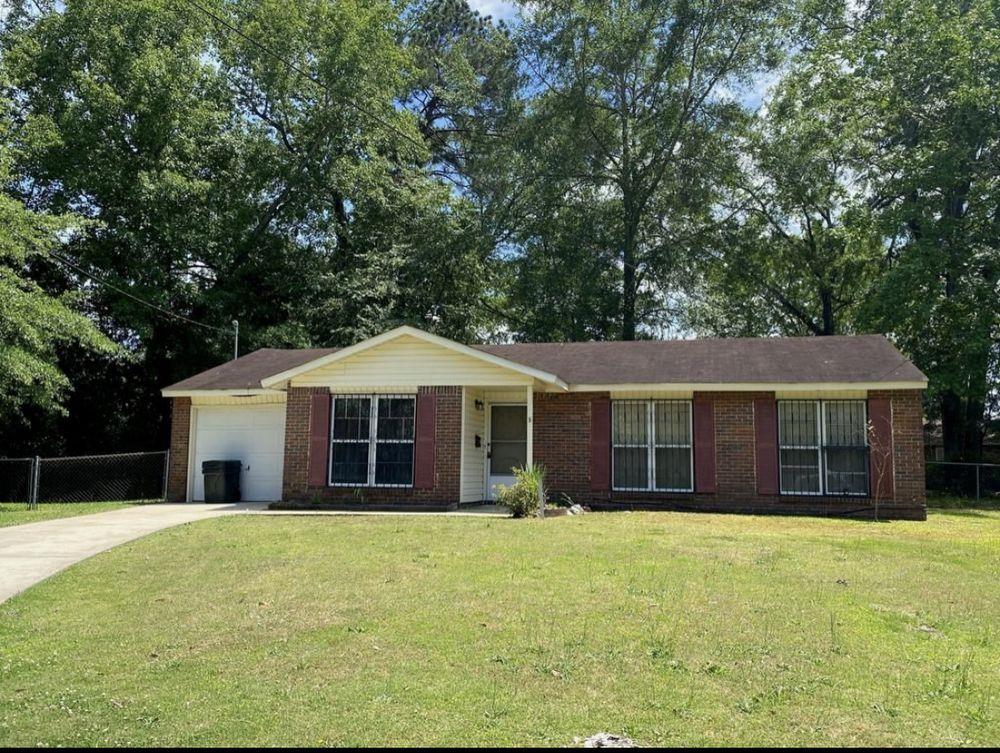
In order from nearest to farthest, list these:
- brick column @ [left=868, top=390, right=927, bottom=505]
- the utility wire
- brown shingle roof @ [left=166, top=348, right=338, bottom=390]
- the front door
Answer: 1. brick column @ [left=868, top=390, right=927, bottom=505]
2. the front door
3. brown shingle roof @ [left=166, top=348, right=338, bottom=390]
4. the utility wire

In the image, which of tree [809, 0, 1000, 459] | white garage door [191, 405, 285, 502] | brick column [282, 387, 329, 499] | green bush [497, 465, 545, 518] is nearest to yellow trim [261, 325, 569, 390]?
brick column [282, 387, 329, 499]

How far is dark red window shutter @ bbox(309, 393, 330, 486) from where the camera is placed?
16.4m

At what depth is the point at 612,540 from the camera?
10641 mm

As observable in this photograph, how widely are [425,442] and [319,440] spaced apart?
2244 millimetres

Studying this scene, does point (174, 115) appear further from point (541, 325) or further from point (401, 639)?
point (401, 639)

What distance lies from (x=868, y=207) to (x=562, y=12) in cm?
1294

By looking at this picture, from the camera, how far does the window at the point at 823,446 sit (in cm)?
1552

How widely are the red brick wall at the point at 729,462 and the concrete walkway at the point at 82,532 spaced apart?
1890 mm

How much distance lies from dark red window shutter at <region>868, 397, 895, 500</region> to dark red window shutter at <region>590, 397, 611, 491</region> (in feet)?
16.2

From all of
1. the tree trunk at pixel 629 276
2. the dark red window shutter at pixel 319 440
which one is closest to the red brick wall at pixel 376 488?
the dark red window shutter at pixel 319 440

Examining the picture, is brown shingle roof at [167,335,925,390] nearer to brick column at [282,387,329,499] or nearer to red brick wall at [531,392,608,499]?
red brick wall at [531,392,608,499]

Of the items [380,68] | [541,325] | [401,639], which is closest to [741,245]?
[541,325]

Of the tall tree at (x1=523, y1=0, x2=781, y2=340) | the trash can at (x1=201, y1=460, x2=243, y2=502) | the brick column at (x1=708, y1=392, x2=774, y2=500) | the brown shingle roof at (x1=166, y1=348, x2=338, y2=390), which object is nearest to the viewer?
the brick column at (x1=708, y1=392, x2=774, y2=500)

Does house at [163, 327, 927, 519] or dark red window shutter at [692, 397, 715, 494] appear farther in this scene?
dark red window shutter at [692, 397, 715, 494]
